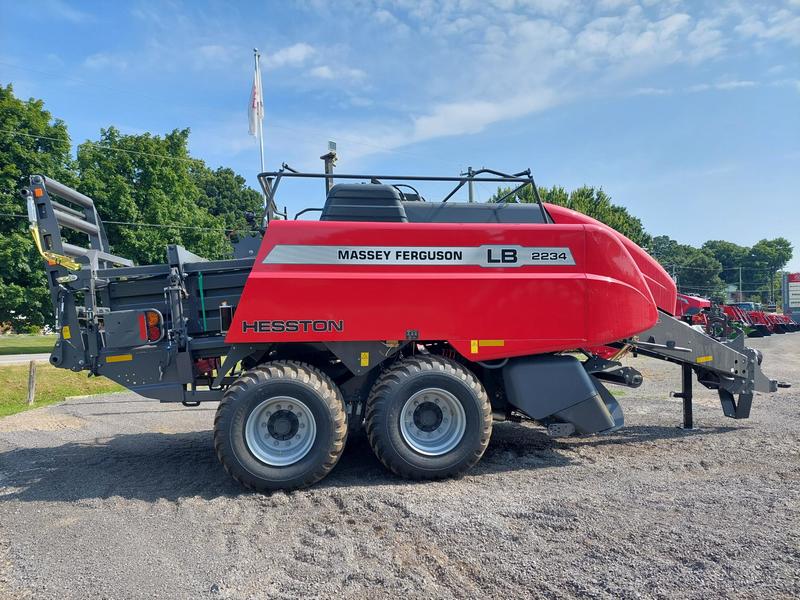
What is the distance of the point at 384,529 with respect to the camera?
416 cm

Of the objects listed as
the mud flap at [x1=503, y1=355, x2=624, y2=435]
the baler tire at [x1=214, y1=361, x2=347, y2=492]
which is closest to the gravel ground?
the baler tire at [x1=214, y1=361, x2=347, y2=492]

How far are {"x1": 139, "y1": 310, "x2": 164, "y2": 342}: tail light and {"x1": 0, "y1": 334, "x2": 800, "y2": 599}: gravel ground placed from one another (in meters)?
1.45

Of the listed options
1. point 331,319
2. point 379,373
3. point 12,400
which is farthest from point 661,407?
point 12,400

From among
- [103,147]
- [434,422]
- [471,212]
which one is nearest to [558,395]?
[434,422]

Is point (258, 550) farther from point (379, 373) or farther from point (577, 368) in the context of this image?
point (577, 368)

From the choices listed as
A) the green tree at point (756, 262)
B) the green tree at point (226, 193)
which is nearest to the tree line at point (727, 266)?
the green tree at point (756, 262)

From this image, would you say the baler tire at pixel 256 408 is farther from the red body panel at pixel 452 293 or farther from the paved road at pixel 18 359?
the paved road at pixel 18 359

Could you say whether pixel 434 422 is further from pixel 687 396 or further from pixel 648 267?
pixel 687 396

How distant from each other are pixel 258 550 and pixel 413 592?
122 centimetres

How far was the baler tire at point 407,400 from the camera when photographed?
17.3 ft

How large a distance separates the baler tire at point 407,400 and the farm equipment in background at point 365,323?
0.01 m

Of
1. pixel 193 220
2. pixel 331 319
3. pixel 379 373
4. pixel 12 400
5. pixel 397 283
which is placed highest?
pixel 193 220

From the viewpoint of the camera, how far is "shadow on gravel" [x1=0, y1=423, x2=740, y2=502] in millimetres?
5293

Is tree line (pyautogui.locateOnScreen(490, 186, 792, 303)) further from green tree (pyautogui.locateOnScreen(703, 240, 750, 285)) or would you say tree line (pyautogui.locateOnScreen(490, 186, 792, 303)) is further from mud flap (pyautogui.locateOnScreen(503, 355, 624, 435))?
mud flap (pyautogui.locateOnScreen(503, 355, 624, 435))
